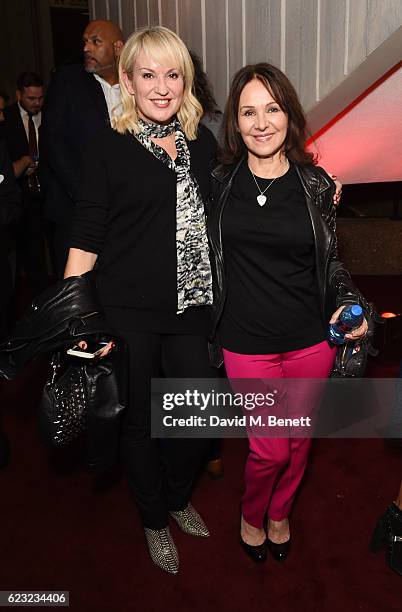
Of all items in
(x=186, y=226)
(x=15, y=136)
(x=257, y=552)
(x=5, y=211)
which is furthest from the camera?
(x=15, y=136)

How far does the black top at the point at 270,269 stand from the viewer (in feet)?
5.86

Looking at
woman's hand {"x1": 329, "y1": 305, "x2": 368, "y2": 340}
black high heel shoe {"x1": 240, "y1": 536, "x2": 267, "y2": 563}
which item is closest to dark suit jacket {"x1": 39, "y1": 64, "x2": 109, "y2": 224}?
woman's hand {"x1": 329, "y1": 305, "x2": 368, "y2": 340}

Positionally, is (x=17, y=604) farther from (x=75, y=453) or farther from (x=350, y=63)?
(x=350, y=63)

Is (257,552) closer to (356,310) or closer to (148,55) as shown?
(356,310)

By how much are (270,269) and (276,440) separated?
0.53 m

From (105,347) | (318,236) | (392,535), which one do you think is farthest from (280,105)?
(392,535)

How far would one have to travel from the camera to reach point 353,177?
337cm

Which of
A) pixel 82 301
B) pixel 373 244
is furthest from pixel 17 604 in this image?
pixel 373 244

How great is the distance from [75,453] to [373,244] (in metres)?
3.46

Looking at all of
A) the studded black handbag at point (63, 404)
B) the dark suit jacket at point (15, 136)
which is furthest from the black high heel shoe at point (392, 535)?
the dark suit jacket at point (15, 136)

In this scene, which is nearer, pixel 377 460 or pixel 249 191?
pixel 249 191

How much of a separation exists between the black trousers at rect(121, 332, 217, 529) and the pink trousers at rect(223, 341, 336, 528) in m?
0.13

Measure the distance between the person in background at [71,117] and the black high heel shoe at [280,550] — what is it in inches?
64.0

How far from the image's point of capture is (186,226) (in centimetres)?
178
